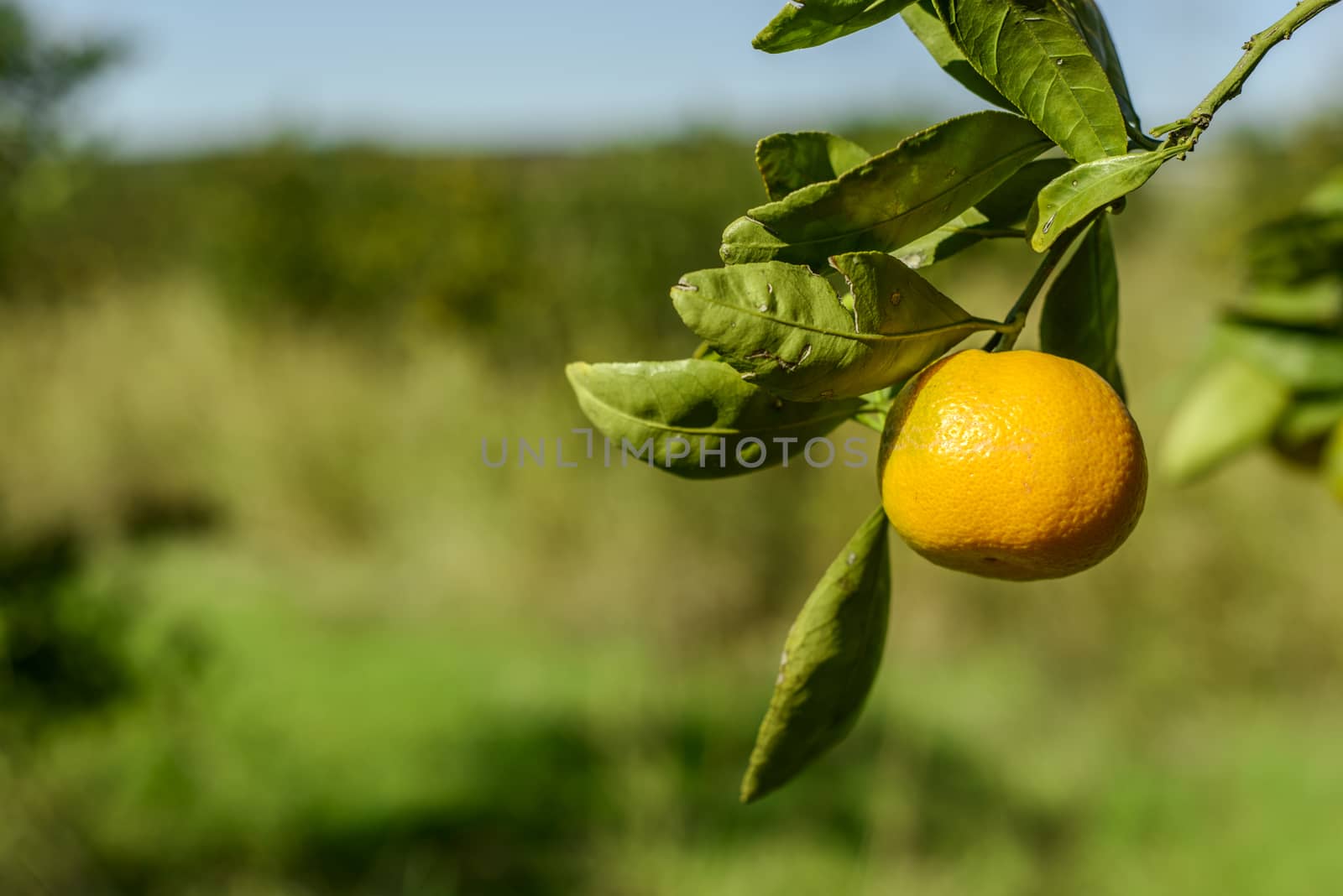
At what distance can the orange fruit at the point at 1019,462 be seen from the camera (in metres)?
0.33

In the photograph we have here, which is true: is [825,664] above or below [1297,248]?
below

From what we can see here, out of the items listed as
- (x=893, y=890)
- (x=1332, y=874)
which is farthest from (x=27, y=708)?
(x=1332, y=874)

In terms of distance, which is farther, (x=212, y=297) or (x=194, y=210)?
(x=194, y=210)

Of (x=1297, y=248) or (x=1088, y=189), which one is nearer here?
(x=1088, y=189)

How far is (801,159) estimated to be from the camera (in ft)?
1.13

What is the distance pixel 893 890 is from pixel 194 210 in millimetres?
5674

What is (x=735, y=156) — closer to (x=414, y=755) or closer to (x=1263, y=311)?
(x=414, y=755)

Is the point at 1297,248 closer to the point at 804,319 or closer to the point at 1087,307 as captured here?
the point at 1087,307

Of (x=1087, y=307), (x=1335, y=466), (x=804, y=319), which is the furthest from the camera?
(x=1335, y=466)

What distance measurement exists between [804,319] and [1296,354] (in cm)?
46

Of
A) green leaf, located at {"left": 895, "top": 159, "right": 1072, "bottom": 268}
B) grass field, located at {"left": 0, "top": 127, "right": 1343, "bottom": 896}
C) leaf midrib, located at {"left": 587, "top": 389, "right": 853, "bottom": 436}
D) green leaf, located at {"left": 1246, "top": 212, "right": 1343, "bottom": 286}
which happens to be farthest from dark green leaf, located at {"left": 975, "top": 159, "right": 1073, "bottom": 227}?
grass field, located at {"left": 0, "top": 127, "right": 1343, "bottom": 896}

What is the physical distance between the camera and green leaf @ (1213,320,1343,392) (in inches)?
23.4

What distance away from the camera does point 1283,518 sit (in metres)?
2.92

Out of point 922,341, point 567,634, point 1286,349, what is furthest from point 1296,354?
point 567,634
